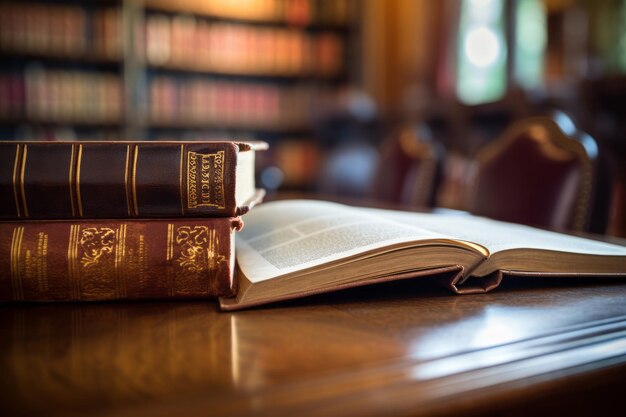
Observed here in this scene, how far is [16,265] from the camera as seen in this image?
47cm

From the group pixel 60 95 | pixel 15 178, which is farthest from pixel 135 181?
pixel 60 95

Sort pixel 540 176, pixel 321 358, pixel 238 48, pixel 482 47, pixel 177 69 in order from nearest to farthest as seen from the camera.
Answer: pixel 321 358 < pixel 540 176 < pixel 177 69 < pixel 238 48 < pixel 482 47

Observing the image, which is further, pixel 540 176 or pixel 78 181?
pixel 540 176

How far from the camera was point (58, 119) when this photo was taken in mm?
3598

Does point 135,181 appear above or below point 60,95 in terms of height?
below

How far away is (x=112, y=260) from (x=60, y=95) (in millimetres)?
3552

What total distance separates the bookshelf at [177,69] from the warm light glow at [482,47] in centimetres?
97

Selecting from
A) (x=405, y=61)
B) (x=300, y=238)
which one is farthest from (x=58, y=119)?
(x=300, y=238)

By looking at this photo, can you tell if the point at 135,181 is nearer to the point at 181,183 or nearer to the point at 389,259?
the point at 181,183

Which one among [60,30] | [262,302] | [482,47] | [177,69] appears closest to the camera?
[262,302]

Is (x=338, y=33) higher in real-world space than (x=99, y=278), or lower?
higher

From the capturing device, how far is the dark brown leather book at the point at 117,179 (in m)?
0.48

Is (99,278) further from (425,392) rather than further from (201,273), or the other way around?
(425,392)

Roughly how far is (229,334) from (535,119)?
3.45ft
